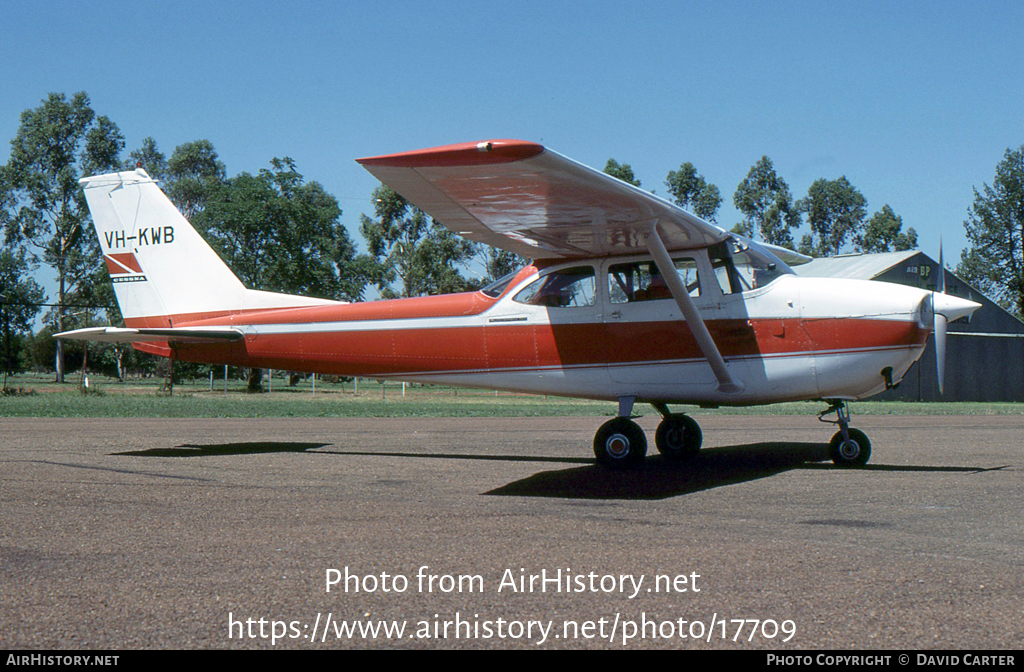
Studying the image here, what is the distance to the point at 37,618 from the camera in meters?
3.38

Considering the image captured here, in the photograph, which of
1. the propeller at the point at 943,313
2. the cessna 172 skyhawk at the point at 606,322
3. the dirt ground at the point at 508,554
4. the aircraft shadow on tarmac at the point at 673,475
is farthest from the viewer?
the propeller at the point at 943,313

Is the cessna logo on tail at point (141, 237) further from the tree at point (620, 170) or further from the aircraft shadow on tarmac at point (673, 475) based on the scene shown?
the tree at point (620, 170)

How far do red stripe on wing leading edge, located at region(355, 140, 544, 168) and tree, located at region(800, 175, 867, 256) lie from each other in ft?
260

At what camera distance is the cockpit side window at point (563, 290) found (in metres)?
9.65

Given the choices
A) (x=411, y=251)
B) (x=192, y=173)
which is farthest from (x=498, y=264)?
(x=192, y=173)

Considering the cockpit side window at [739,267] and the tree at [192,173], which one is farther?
the tree at [192,173]

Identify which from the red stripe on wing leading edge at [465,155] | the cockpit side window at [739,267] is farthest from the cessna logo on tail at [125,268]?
the cockpit side window at [739,267]

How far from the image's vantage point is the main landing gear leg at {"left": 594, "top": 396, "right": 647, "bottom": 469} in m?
8.97

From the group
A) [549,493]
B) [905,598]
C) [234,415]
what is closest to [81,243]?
[234,415]

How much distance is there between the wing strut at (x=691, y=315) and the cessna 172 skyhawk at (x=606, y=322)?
2 cm

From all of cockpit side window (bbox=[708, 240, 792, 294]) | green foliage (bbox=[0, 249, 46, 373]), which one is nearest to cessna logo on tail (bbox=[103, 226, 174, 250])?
cockpit side window (bbox=[708, 240, 792, 294])

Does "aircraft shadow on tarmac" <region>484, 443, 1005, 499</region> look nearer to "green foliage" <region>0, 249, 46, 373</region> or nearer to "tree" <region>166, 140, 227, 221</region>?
"green foliage" <region>0, 249, 46, 373</region>
